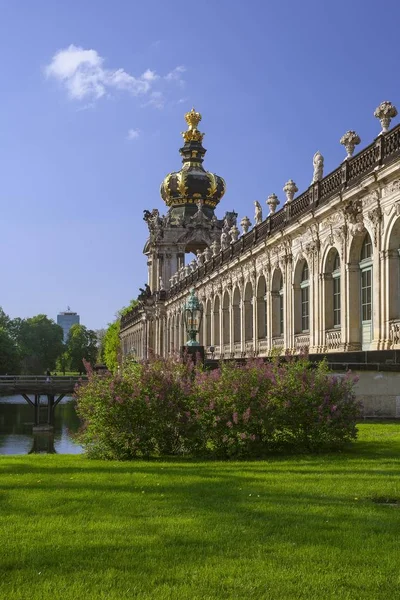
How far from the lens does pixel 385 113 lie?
80.0 ft

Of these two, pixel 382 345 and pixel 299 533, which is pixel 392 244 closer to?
pixel 382 345

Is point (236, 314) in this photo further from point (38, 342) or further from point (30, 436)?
point (38, 342)

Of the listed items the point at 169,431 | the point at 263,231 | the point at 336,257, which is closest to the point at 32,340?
the point at 263,231

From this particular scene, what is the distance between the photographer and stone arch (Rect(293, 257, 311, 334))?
113 ft

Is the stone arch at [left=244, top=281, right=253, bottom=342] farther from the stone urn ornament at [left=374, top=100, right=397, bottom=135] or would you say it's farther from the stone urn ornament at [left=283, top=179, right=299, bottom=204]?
the stone urn ornament at [left=374, top=100, right=397, bottom=135]

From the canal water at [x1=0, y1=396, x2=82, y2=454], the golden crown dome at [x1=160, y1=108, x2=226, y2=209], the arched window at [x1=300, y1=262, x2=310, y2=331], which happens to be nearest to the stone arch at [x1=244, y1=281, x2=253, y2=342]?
the arched window at [x1=300, y1=262, x2=310, y2=331]

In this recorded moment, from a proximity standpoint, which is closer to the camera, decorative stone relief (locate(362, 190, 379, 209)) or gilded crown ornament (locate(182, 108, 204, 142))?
decorative stone relief (locate(362, 190, 379, 209))

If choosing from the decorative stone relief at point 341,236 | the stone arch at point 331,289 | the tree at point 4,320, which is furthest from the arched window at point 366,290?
the tree at point 4,320

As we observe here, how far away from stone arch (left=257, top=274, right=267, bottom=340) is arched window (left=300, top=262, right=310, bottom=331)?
279 inches

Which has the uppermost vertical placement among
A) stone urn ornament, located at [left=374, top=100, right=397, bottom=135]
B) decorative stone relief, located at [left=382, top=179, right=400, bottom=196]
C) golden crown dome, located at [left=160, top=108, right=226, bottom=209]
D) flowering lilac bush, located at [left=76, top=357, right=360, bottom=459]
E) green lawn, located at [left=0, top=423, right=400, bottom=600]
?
golden crown dome, located at [left=160, top=108, right=226, bottom=209]

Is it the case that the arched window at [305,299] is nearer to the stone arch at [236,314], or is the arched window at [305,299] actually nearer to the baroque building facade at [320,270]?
the baroque building facade at [320,270]

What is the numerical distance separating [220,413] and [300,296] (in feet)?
70.6

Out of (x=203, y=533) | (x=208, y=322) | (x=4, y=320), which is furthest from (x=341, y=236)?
(x=4, y=320)

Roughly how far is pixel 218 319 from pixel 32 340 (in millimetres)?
121058
